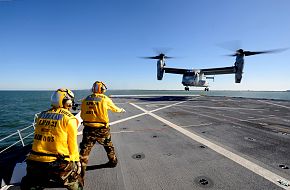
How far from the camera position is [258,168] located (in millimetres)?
4430

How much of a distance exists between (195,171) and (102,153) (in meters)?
2.88

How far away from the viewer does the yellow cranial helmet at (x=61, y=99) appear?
2.79 m

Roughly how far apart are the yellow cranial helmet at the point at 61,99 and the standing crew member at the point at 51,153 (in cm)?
16

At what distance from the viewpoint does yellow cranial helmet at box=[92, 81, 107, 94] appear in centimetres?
460

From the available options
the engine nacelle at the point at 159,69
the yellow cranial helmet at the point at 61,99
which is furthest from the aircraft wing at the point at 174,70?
the yellow cranial helmet at the point at 61,99

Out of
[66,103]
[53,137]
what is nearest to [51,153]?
[53,137]

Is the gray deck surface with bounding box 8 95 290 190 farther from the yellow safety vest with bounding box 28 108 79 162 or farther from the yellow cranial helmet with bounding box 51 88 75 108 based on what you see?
the yellow cranial helmet with bounding box 51 88 75 108

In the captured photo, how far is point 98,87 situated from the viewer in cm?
461

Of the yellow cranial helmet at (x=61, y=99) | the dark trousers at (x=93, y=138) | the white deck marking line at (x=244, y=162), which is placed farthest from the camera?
the dark trousers at (x=93, y=138)

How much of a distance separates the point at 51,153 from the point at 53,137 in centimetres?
24

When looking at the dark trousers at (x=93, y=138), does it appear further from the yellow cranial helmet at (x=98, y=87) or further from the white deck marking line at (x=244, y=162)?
the white deck marking line at (x=244, y=162)

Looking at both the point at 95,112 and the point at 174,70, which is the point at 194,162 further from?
the point at 174,70

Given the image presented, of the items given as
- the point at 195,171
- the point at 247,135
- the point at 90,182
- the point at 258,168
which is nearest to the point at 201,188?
the point at 195,171

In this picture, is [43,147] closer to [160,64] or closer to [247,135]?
[247,135]
